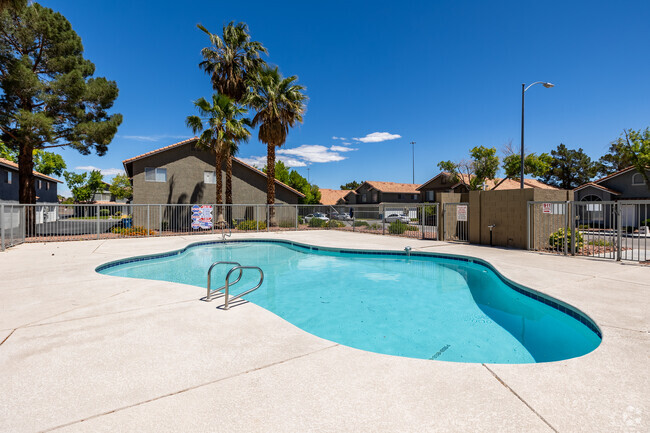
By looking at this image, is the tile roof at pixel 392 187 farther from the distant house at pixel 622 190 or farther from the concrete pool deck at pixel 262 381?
the concrete pool deck at pixel 262 381

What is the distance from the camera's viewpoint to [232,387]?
2.71m

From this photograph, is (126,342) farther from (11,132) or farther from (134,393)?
(11,132)

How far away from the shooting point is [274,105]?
67.9 feet

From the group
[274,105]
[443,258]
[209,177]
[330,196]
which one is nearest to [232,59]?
[274,105]

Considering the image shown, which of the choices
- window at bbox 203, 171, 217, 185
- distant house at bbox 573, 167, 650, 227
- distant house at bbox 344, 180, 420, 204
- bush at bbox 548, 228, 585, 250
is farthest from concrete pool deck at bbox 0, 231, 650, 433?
distant house at bbox 344, 180, 420, 204

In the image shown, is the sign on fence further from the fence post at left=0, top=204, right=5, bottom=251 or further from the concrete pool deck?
the concrete pool deck

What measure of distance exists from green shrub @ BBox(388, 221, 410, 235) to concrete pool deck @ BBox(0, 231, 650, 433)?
13.3m

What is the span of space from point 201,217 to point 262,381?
58.7 feet

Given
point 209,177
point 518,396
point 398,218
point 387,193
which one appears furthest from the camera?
→ point 387,193

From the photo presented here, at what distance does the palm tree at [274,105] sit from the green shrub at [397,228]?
27.7 feet

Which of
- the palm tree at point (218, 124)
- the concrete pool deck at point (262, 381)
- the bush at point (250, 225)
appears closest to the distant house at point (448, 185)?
the bush at point (250, 225)

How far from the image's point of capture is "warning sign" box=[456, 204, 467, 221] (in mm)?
14065

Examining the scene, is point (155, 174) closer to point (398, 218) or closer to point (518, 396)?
point (398, 218)

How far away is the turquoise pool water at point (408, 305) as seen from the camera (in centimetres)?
474
